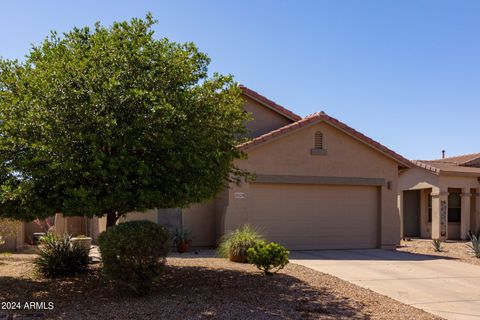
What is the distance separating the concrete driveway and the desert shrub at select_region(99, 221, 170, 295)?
4.62 m

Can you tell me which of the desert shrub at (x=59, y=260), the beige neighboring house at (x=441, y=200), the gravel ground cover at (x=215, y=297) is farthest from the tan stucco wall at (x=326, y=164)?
the desert shrub at (x=59, y=260)

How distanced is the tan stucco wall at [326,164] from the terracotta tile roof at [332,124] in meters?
0.22

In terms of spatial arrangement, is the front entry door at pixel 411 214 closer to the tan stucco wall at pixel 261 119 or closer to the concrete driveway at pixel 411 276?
the concrete driveway at pixel 411 276

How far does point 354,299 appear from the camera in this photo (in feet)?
30.1

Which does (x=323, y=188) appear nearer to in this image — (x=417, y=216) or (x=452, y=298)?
(x=452, y=298)

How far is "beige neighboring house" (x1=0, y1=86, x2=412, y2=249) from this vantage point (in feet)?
54.6

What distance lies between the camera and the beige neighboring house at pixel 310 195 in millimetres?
16656

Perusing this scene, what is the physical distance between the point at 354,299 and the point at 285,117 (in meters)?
11.1

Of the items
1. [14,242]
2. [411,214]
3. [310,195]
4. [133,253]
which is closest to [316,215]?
[310,195]

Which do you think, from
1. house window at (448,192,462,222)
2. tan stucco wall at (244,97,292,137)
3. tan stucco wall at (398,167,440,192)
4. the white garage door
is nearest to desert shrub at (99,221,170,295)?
the white garage door

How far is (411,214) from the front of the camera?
25969 mm

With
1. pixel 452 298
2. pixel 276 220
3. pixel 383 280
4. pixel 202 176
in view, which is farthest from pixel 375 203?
pixel 202 176

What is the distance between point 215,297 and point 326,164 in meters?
9.59

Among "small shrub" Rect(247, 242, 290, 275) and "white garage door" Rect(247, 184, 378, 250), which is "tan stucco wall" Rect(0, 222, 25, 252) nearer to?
"white garage door" Rect(247, 184, 378, 250)
